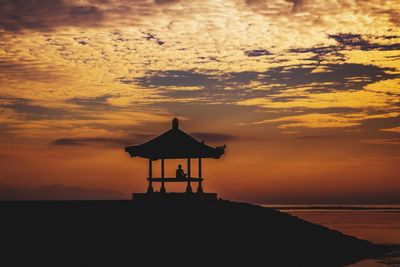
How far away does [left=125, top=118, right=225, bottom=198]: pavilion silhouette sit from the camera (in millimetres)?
33031

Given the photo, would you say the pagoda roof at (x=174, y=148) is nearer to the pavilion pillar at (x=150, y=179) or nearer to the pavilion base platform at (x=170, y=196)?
the pavilion pillar at (x=150, y=179)

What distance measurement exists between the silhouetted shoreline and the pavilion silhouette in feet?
3.52

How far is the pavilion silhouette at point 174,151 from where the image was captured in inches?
1300

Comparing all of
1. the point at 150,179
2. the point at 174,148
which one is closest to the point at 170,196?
the point at 150,179

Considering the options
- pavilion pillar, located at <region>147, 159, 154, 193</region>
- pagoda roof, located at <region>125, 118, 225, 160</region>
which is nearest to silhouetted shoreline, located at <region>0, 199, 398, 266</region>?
pavilion pillar, located at <region>147, 159, 154, 193</region>

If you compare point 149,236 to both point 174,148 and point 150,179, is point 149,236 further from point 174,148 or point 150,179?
point 174,148

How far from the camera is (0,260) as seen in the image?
28.4 m

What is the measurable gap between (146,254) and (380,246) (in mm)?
18072

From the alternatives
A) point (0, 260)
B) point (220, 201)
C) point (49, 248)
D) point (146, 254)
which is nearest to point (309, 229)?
point (220, 201)

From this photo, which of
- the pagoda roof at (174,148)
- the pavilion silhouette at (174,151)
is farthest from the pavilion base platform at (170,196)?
the pagoda roof at (174,148)

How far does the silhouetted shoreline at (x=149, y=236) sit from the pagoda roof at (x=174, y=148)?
8.05 ft

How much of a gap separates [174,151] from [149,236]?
484 cm

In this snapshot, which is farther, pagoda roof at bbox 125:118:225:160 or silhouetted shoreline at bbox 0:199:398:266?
pagoda roof at bbox 125:118:225:160

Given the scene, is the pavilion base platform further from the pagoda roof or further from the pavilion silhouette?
the pagoda roof
